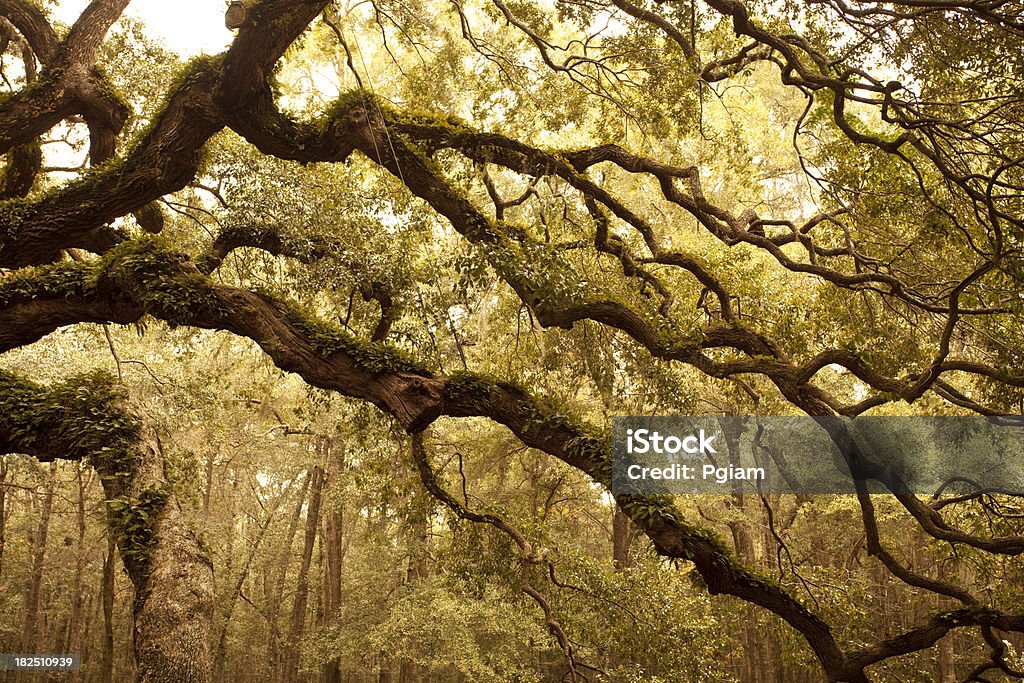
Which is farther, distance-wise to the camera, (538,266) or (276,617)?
(276,617)

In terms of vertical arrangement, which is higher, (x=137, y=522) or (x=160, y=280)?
(x=160, y=280)

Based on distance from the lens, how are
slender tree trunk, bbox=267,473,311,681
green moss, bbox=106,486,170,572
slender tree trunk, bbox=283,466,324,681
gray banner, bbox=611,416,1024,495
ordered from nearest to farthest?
green moss, bbox=106,486,170,572 < gray banner, bbox=611,416,1024,495 < slender tree trunk, bbox=283,466,324,681 < slender tree trunk, bbox=267,473,311,681

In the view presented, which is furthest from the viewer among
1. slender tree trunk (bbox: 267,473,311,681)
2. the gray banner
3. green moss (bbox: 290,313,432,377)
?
slender tree trunk (bbox: 267,473,311,681)

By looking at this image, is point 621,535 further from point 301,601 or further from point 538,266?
point 538,266

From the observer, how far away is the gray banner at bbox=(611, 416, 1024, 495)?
541 centimetres

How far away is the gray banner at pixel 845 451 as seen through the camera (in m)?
5.41

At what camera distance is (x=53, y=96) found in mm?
6402

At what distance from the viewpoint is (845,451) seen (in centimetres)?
532

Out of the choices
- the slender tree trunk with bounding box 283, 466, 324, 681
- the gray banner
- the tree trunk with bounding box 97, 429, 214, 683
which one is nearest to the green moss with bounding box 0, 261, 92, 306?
the tree trunk with bounding box 97, 429, 214, 683

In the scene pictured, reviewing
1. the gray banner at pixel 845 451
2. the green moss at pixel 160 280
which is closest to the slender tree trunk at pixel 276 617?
the gray banner at pixel 845 451

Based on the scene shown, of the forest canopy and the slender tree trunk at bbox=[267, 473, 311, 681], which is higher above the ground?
the forest canopy

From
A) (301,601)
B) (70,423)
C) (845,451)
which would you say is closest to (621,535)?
(301,601)

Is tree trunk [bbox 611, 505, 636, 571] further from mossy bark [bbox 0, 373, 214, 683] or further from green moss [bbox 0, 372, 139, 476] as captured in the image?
green moss [bbox 0, 372, 139, 476]

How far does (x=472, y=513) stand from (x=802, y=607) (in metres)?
3.27
